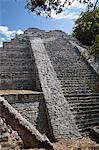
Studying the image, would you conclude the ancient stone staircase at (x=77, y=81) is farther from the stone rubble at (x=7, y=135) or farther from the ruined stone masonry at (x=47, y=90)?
the stone rubble at (x=7, y=135)

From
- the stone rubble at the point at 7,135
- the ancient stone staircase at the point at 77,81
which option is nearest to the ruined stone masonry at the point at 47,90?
the ancient stone staircase at the point at 77,81

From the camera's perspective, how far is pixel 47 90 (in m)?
13.7

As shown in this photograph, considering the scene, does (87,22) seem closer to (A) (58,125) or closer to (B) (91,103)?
(A) (58,125)

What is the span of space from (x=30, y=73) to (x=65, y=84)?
6.37 feet

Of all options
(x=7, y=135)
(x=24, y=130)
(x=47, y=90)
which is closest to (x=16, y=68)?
(x=47, y=90)

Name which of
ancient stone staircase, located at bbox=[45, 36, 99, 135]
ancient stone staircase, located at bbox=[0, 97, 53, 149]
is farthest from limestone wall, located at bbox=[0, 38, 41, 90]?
ancient stone staircase, located at bbox=[0, 97, 53, 149]

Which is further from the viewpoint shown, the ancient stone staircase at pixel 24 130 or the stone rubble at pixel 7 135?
the stone rubble at pixel 7 135

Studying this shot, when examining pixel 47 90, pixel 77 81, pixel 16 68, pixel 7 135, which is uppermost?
pixel 16 68

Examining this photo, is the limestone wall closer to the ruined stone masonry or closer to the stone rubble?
the ruined stone masonry

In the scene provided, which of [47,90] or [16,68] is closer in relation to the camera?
[47,90]

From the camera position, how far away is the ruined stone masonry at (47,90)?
418 inches

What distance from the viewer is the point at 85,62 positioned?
1875 cm

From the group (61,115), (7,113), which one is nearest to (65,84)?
(61,115)

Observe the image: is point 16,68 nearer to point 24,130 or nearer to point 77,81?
point 77,81
